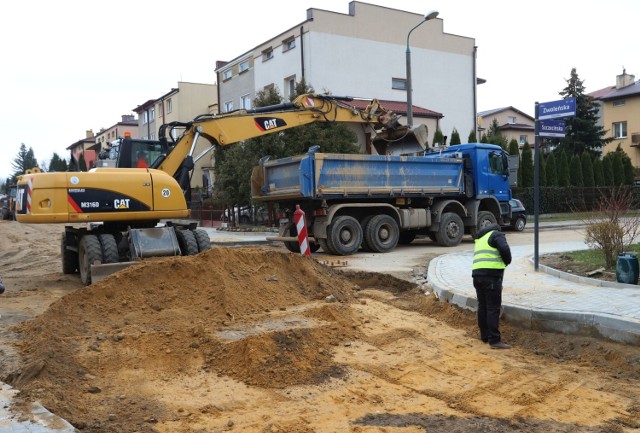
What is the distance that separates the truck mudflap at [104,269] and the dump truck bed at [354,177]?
5595 millimetres

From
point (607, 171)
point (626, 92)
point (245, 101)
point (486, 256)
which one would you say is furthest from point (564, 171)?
point (486, 256)

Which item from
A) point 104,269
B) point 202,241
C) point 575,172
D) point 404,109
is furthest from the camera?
point 575,172

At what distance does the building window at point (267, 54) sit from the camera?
34.1 m

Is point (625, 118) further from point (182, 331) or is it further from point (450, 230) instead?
point (182, 331)

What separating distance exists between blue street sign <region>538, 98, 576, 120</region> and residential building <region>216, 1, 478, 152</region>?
20.0 meters

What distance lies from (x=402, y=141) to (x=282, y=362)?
11.6 m

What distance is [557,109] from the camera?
32.2 ft

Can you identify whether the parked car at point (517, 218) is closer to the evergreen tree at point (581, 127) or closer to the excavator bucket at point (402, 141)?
the excavator bucket at point (402, 141)

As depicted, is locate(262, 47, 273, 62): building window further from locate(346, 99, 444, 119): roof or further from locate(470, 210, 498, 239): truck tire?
locate(470, 210, 498, 239): truck tire

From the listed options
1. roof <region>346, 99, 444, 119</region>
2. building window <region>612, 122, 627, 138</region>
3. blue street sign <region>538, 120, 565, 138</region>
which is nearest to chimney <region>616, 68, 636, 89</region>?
building window <region>612, 122, 627, 138</region>

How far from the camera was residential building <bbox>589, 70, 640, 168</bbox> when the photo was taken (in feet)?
149

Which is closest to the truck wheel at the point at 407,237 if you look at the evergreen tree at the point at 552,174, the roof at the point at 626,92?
the evergreen tree at the point at 552,174

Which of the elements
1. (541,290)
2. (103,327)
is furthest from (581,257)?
(103,327)

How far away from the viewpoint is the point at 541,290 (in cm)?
850
